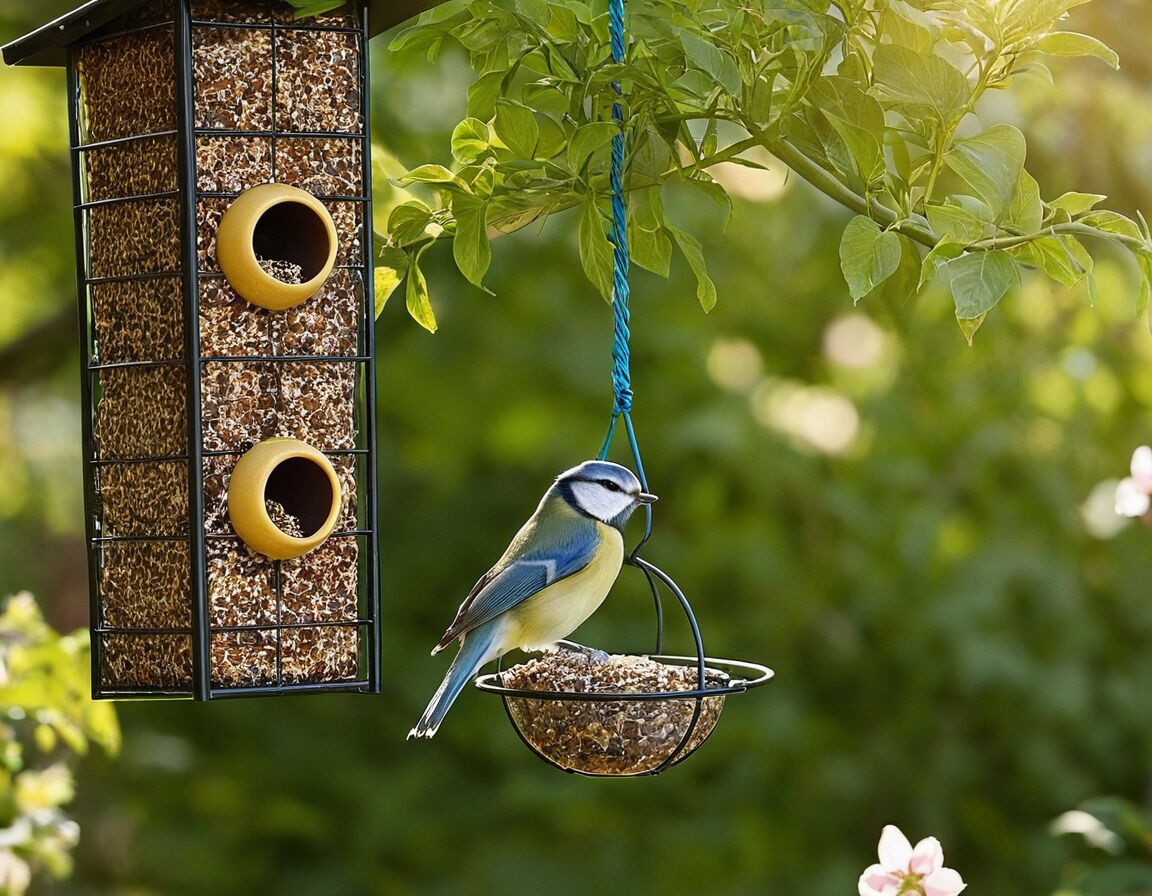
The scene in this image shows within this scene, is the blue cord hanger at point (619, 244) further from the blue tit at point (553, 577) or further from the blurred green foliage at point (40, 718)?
the blurred green foliage at point (40, 718)

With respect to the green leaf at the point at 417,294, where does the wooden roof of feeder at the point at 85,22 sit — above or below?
above

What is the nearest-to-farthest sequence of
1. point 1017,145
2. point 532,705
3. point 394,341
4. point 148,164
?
point 1017,145 < point 532,705 < point 148,164 < point 394,341

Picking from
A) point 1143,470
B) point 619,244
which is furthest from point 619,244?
point 1143,470

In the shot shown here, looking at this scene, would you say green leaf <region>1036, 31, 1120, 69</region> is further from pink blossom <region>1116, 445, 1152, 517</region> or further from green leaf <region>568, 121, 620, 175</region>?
pink blossom <region>1116, 445, 1152, 517</region>

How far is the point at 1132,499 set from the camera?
2.61 m

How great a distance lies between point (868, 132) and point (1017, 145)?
192 millimetres

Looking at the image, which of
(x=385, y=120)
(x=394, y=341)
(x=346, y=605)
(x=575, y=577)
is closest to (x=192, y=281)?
(x=346, y=605)

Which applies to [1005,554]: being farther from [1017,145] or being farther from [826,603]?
[1017,145]

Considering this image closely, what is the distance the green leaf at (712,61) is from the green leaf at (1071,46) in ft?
1.29

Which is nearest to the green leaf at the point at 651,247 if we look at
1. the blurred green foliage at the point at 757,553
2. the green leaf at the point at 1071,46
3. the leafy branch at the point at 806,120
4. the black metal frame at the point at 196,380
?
the leafy branch at the point at 806,120

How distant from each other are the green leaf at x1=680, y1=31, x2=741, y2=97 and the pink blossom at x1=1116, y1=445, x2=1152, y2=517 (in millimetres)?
1017

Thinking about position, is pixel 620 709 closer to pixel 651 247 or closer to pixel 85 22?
pixel 651 247

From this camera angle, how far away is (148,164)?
2609 millimetres

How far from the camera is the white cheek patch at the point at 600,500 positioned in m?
2.52
